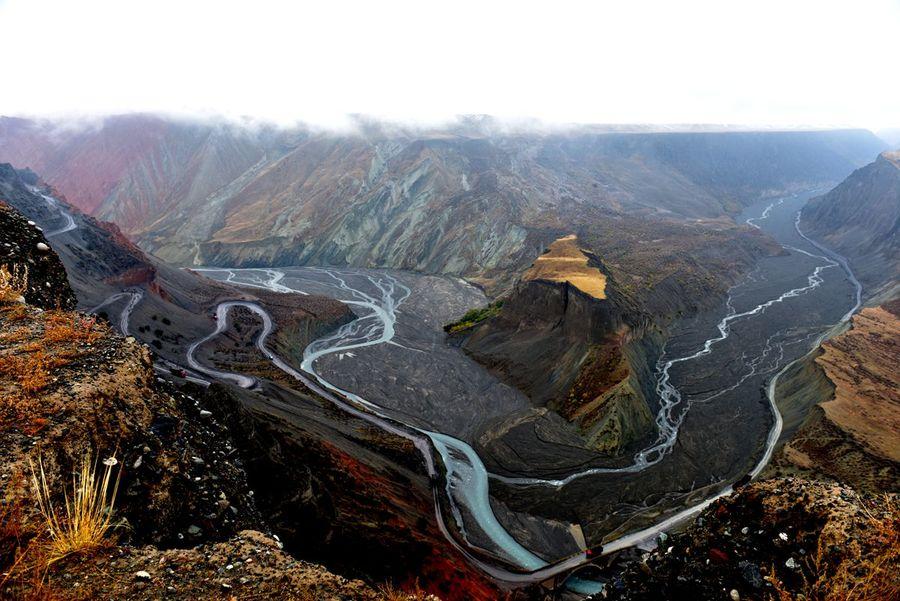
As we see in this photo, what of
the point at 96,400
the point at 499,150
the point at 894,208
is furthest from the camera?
the point at 499,150

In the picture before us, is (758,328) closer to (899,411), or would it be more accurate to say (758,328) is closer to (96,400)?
(899,411)

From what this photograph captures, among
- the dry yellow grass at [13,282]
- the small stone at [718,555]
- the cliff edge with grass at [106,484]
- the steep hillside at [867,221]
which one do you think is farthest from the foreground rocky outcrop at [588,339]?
the steep hillside at [867,221]

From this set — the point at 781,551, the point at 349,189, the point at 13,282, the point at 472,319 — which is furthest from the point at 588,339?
the point at 349,189

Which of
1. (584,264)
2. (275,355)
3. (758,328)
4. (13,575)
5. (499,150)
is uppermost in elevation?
(499,150)

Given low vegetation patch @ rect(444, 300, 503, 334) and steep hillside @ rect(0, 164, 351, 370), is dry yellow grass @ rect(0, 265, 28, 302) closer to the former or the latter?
steep hillside @ rect(0, 164, 351, 370)

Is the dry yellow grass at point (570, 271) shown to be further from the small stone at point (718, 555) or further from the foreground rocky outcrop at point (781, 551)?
the small stone at point (718, 555)

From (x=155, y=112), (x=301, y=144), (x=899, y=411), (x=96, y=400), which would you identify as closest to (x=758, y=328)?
(x=899, y=411)
